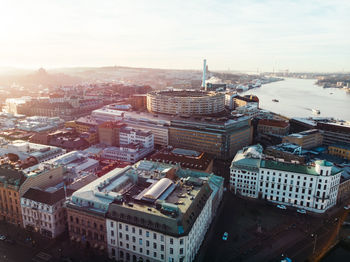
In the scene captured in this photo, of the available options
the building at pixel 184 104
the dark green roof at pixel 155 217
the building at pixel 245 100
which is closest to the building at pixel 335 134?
the building at pixel 245 100

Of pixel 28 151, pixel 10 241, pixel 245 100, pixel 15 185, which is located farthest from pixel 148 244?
pixel 245 100

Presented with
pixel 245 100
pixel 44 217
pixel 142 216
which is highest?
pixel 245 100

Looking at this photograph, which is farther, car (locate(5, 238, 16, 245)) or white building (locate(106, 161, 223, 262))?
car (locate(5, 238, 16, 245))

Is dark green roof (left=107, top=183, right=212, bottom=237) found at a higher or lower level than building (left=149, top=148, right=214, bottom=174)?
higher

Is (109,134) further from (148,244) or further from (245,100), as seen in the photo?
(245,100)

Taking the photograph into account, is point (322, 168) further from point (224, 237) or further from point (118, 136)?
point (118, 136)

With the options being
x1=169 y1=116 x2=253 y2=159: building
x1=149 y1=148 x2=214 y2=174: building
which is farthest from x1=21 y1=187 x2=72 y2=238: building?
x1=169 y1=116 x2=253 y2=159: building

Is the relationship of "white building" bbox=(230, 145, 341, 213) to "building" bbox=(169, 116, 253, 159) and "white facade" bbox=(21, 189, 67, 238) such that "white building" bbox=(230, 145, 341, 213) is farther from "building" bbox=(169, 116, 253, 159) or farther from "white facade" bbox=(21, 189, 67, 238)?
"white facade" bbox=(21, 189, 67, 238)
